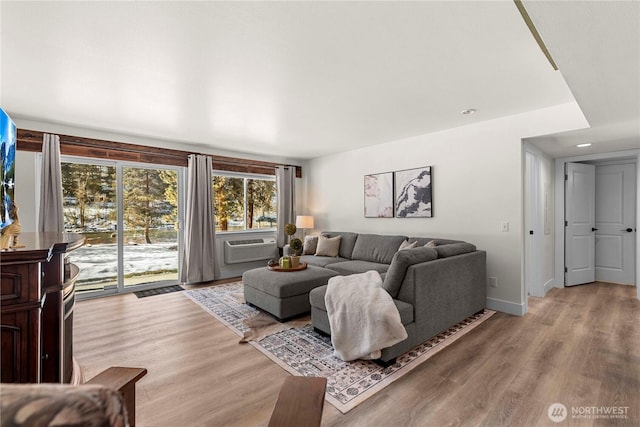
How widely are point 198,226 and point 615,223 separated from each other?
6783mm

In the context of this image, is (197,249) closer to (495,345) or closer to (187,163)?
(187,163)

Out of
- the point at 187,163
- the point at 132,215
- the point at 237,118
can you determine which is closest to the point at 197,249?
the point at 132,215

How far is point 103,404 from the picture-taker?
379 mm

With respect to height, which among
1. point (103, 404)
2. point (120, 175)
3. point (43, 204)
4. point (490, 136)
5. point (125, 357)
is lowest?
point (125, 357)

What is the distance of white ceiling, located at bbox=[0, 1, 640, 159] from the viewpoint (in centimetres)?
170

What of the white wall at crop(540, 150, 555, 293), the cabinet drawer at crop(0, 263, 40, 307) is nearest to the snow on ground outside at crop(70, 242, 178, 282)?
the cabinet drawer at crop(0, 263, 40, 307)

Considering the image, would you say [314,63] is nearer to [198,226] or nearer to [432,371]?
[432,371]

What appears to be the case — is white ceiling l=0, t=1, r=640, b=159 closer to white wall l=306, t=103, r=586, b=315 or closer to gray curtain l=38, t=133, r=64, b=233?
white wall l=306, t=103, r=586, b=315

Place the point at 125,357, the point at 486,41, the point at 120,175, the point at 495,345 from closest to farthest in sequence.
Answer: the point at 486,41 < the point at 125,357 < the point at 495,345 < the point at 120,175

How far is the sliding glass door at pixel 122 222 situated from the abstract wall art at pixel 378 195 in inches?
124

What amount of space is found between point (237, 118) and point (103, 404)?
364cm

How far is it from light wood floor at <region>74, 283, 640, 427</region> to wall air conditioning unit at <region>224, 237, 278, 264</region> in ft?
6.24

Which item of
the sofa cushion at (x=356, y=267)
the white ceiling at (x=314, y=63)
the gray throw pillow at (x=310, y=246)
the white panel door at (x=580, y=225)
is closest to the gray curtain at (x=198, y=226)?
the white ceiling at (x=314, y=63)

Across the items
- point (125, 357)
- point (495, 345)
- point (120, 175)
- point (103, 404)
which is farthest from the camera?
point (120, 175)
